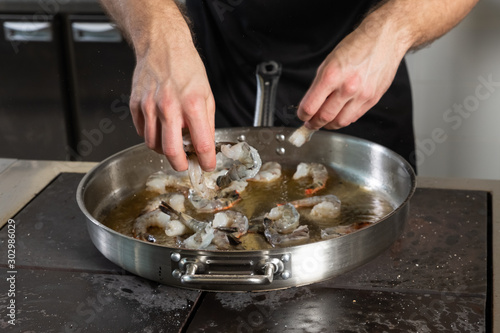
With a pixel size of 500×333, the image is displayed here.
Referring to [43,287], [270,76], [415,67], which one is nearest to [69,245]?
[43,287]

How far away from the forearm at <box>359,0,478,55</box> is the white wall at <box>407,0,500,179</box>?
4.23 ft

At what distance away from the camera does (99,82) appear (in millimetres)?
3262

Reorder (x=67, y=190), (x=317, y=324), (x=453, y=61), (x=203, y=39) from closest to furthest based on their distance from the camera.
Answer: (x=317, y=324)
(x=67, y=190)
(x=203, y=39)
(x=453, y=61)

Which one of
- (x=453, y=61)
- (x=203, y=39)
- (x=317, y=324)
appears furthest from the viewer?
(x=453, y=61)

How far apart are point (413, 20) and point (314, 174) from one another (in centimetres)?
43

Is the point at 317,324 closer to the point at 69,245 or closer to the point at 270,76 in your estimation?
the point at 69,245

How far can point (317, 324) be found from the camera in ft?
3.40

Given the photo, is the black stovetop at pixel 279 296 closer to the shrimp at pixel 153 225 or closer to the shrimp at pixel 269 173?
the shrimp at pixel 153 225

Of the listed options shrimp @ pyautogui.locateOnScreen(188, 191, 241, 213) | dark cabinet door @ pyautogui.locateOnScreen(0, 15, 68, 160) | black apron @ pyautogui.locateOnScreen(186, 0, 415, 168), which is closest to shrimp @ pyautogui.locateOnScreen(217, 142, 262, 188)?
shrimp @ pyautogui.locateOnScreen(188, 191, 241, 213)

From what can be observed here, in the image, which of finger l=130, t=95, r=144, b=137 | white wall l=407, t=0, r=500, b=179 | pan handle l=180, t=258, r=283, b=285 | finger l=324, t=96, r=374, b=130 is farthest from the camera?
white wall l=407, t=0, r=500, b=179

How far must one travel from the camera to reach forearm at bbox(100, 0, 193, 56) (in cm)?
120

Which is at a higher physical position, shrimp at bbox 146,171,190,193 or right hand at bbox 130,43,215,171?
right hand at bbox 130,43,215,171

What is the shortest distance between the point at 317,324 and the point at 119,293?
36 cm

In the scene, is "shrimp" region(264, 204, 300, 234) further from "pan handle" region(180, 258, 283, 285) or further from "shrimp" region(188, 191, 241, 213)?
"pan handle" region(180, 258, 283, 285)
